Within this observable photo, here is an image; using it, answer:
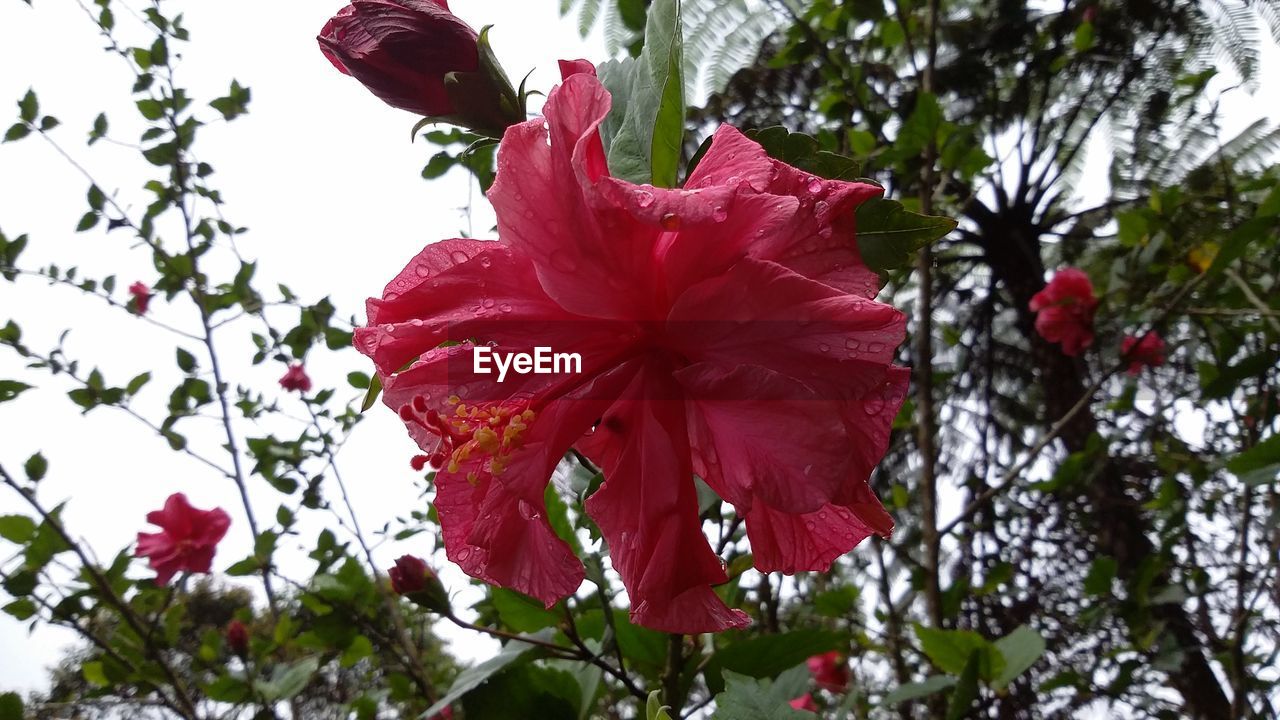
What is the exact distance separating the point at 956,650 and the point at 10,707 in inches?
76.9

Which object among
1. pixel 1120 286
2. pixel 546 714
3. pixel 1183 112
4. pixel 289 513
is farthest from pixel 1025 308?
pixel 546 714

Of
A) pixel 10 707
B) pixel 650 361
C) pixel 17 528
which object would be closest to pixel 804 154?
pixel 650 361

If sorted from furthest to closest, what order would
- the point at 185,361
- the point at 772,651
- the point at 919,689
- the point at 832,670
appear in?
the point at 832,670 → the point at 185,361 → the point at 919,689 → the point at 772,651

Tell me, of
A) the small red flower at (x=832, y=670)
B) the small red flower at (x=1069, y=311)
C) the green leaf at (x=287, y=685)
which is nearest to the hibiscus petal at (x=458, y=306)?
the green leaf at (x=287, y=685)

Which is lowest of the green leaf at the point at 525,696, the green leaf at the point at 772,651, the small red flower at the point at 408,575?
the green leaf at the point at 772,651

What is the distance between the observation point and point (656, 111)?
24.3 inches

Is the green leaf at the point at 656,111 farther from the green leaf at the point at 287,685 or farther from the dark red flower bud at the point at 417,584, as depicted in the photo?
the green leaf at the point at 287,685

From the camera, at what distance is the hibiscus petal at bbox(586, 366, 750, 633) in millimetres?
599

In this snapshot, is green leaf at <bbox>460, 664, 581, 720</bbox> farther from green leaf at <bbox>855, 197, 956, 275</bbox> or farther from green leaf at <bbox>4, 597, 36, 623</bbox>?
green leaf at <bbox>4, 597, 36, 623</bbox>

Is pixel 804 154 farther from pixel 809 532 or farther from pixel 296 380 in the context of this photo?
pixel 296 380

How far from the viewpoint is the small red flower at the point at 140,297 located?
2442 mm

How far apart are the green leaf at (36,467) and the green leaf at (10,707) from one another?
542 mm

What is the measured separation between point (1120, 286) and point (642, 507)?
243cm

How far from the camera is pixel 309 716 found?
4.39 metres
